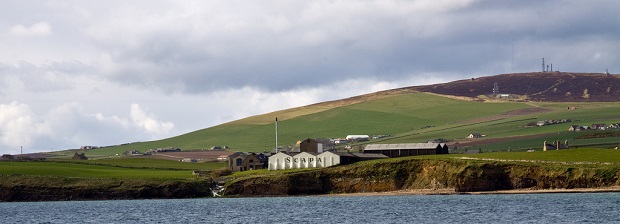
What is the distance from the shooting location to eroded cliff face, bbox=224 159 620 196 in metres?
110

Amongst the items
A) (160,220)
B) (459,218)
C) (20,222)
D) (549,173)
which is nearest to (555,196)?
(549,173)

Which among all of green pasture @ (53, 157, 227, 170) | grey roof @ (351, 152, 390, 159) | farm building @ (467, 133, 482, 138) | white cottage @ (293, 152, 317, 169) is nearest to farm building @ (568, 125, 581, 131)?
farm building @ (467, 133, 482, 138)

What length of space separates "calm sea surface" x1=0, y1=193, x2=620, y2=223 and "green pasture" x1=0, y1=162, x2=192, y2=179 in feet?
48.8

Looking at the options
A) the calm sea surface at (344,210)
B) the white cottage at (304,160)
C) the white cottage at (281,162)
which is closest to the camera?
the calm sea surface at (344,210)

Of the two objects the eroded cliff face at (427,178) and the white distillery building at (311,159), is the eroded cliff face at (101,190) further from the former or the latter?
the white distillery building at (311,159)

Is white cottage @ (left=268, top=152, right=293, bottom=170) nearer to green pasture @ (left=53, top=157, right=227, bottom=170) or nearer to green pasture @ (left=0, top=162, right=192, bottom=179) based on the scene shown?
green pasture @ (left=0, top=162, right=192, bottom=179)

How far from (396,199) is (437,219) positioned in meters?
30.7

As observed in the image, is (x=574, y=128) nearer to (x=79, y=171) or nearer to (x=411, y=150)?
(x=411, y=150)

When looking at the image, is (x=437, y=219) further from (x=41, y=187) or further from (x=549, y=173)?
(x=41, y=187)

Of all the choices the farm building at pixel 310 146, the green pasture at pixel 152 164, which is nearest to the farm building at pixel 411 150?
the farm building at pixel 310 146

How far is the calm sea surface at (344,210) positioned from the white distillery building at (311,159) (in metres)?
18.4

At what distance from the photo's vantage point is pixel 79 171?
13775cm

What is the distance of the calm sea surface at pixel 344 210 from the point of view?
7850 cm

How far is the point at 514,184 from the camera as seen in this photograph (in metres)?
114
